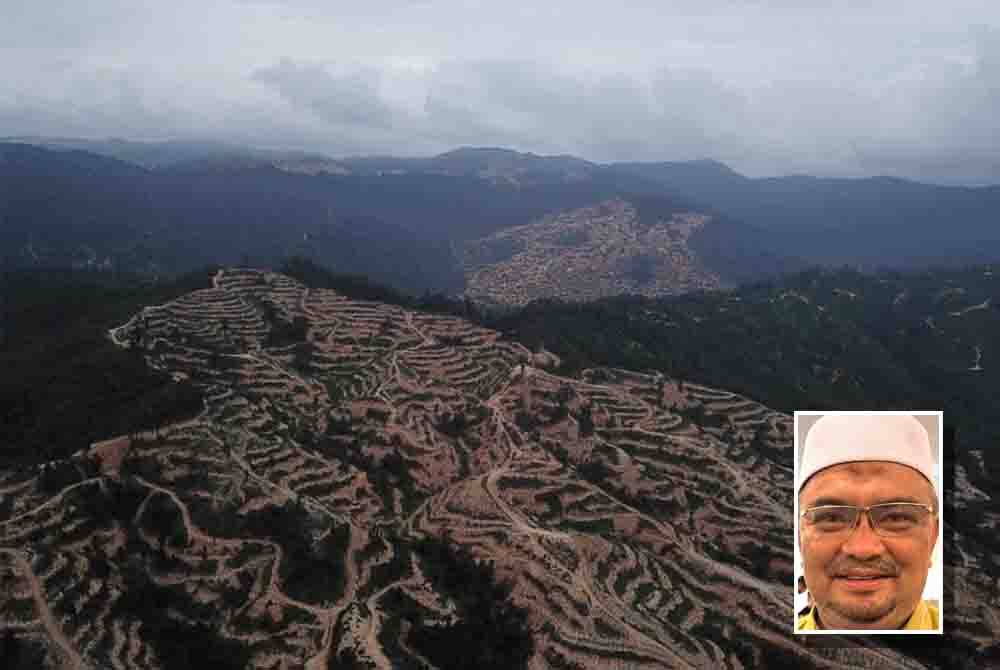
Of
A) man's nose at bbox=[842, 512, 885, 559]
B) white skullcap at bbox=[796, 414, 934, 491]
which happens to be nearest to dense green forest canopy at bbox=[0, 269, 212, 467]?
white skullcap at bbox=[796, 414, 934, 491]

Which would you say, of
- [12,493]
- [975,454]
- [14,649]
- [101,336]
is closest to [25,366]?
[101,336]

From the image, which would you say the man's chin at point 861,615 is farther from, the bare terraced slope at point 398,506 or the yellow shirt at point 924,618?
the bare terraced slope at point 398,506

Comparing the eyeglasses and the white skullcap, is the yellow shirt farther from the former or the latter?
the white skullcap

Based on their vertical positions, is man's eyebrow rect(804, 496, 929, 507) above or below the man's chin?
above

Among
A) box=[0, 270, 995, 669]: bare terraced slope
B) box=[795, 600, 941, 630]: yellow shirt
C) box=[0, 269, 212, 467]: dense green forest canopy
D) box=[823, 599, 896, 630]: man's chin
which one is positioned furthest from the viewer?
box=[0, 269, 212, 467]: dense green forest canopy


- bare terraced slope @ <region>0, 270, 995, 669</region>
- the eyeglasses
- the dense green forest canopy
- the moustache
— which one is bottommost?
bare terraced slope @ <region>0, 270, 995, 669</region>

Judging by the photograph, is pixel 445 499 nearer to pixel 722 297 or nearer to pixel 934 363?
pixel 722 297

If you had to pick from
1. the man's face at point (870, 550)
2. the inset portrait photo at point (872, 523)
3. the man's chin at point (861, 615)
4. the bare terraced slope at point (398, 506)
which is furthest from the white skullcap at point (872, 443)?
the bare terraced slope at point (398, 506)
